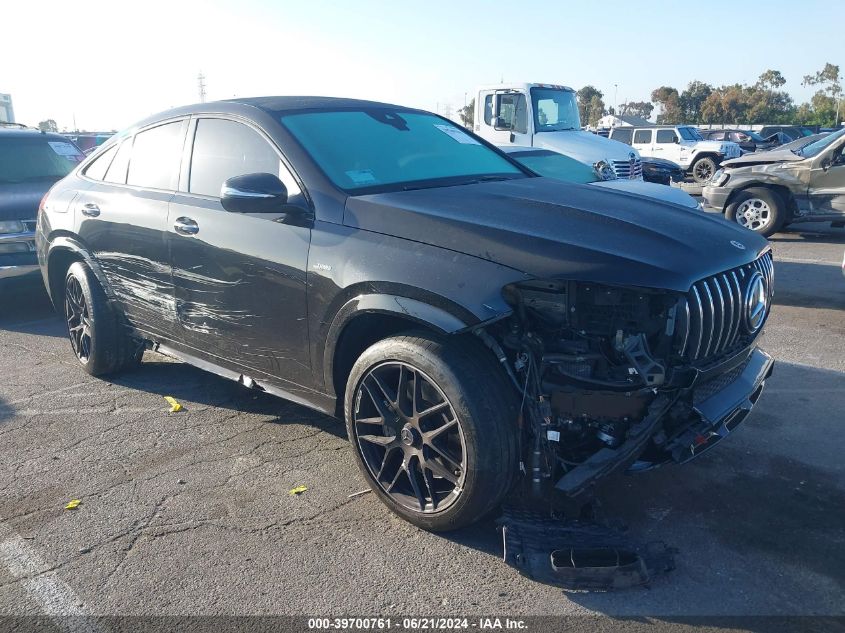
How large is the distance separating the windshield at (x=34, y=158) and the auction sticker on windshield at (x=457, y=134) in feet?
17.8

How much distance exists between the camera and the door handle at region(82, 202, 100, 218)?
4.96 m

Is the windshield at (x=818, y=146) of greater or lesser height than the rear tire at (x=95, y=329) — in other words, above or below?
above

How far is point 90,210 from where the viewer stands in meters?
5.02

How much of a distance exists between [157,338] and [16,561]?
5.94ft

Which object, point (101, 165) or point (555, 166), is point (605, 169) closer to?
point (555, 166)

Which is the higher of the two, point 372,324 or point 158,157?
point 158,157

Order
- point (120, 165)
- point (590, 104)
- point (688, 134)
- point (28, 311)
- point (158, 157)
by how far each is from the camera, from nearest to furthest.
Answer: point (158, 157)
point (120, 165)
point (28, 311)
point (688, 134)
point (590, 104)

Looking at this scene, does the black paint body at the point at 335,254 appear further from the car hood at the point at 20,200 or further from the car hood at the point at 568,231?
the car hood at the point at 20,200

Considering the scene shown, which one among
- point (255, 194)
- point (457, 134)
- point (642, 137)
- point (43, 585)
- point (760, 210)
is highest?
point (642, 137)

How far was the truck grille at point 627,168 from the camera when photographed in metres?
12.1

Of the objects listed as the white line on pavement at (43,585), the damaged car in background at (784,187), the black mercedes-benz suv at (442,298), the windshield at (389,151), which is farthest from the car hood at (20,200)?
the damaged car in background at (784,187)

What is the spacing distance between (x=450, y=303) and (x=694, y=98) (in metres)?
77.0

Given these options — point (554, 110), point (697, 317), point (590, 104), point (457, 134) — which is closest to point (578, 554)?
point (697, 317)

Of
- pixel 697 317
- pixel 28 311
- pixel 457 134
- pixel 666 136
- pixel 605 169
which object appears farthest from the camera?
→ pixel 666 136
